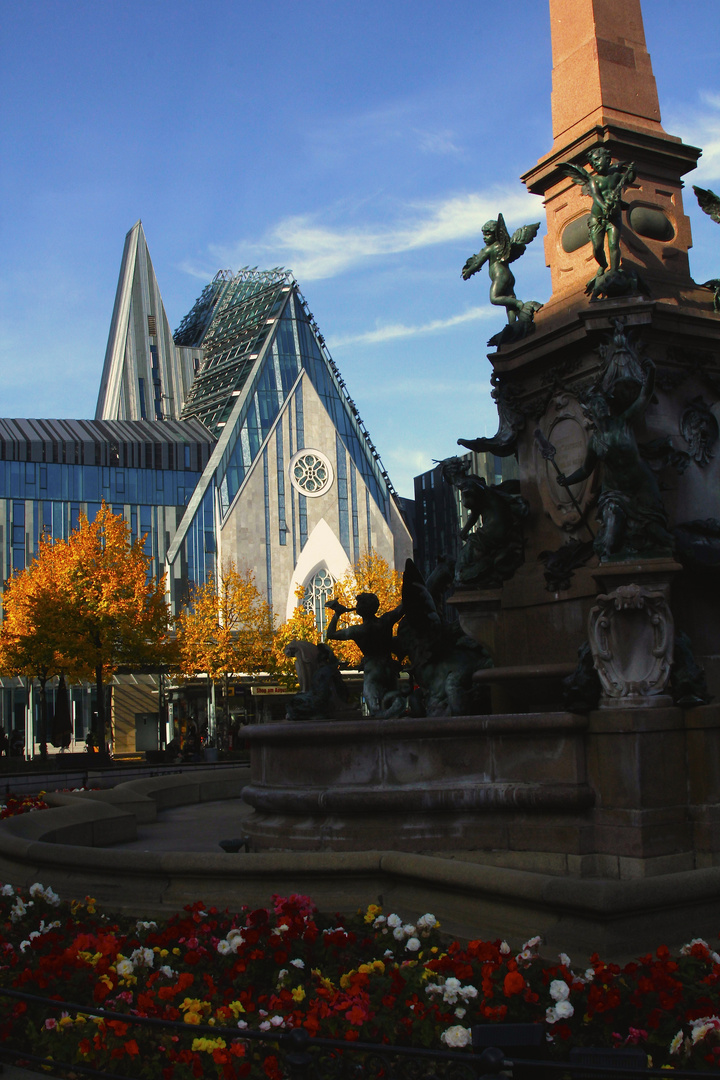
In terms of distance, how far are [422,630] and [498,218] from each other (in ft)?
16.4

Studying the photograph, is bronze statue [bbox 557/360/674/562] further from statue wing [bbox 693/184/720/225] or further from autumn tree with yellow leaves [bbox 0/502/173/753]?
autumn tree with yellow leaves [bbox 0/502/173/753]

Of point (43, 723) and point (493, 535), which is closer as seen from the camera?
point (493, 535)

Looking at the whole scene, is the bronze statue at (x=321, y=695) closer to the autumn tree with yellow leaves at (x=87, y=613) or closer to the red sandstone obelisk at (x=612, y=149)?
the red sandstone obelisk at (x=612, y=149)

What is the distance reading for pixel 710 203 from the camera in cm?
1162

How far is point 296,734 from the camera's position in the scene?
9281 millimetres

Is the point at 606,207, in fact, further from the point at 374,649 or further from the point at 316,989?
the point at 316,989

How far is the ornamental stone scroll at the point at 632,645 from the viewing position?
8.24m

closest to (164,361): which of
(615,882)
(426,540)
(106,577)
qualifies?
(426,540)

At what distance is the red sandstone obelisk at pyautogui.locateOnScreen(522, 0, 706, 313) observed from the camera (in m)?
11.6

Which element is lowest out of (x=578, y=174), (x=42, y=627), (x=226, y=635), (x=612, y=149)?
(x=42, y=627)

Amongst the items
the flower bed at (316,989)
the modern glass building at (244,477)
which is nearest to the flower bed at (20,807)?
the flower bed at (316,989)

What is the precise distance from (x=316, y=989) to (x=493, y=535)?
6569mm

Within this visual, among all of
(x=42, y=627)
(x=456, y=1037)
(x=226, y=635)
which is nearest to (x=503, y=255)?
(x=456, y=1037)

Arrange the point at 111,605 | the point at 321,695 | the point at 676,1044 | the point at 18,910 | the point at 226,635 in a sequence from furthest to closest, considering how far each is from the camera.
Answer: the point at 226,635 < the point at 111,605 < the point at 321,695 < the point at 18,910 < the point at 676,1044
